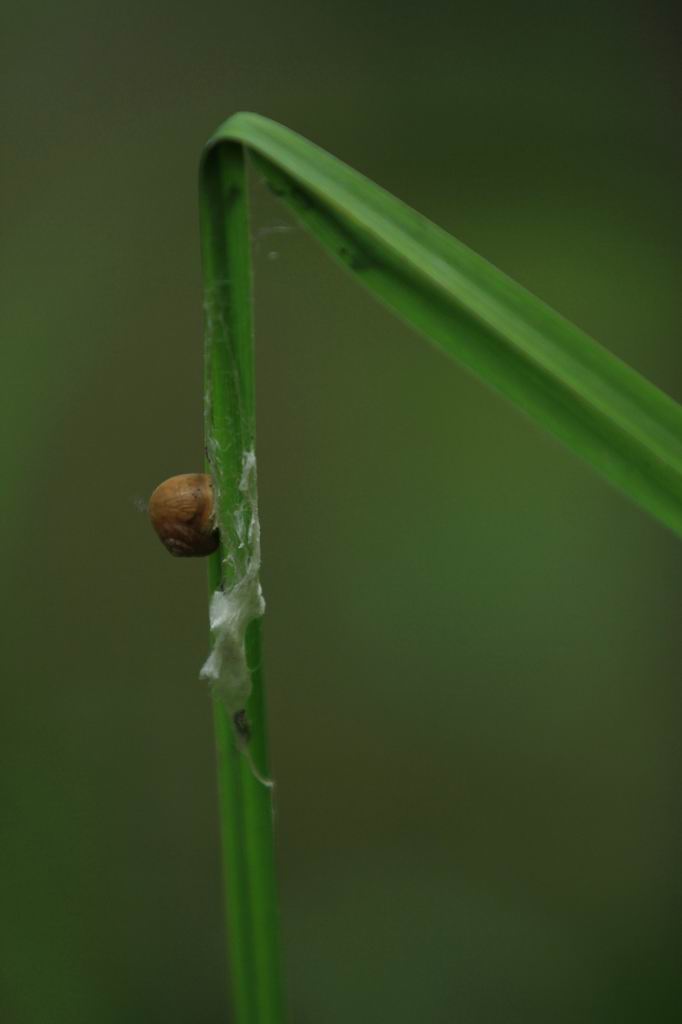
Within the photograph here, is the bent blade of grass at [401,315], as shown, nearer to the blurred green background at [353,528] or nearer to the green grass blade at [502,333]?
the green grass blade at [502,333]

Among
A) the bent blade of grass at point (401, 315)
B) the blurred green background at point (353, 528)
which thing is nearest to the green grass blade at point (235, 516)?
the bent blade of grass at point (401, 315)

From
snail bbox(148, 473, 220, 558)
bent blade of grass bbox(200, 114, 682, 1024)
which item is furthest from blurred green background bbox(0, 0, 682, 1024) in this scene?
bent blade of grass bbox(200, 114, 682, 1024)

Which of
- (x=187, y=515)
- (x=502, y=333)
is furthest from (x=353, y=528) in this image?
(x=502, y=333)

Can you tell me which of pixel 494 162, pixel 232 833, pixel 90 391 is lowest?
pixel 232 833

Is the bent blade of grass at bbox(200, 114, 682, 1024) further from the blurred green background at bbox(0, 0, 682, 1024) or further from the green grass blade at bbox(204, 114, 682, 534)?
the blurred green background at bbox(0, 0, 682, 1024)

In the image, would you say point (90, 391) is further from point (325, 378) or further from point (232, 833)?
point (232, 833)

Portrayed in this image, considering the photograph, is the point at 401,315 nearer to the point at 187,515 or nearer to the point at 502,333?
the point at 502,333

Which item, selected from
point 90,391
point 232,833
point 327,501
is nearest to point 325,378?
point 327,501
